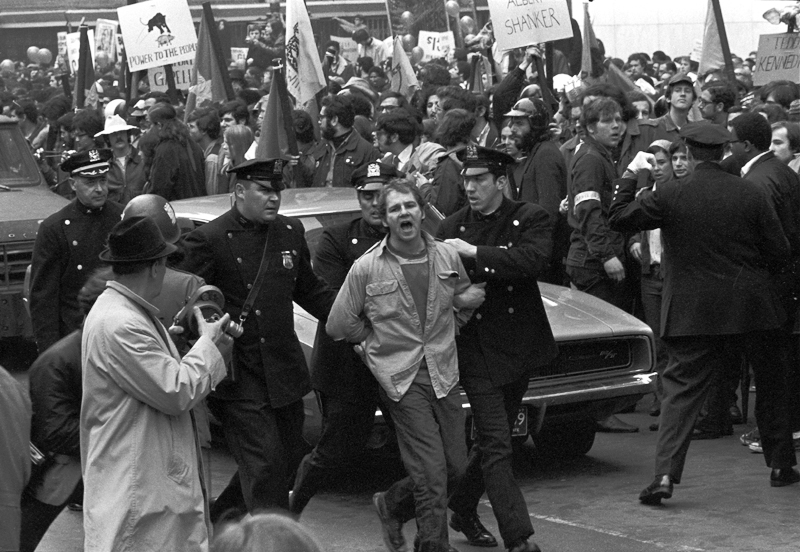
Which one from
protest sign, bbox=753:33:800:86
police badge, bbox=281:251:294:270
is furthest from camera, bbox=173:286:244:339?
protest sign, bbox=753:33:800:86

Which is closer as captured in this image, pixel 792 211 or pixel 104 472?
pixel 104 472

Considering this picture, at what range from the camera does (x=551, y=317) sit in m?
7.78

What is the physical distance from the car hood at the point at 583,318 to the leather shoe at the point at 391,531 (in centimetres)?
176

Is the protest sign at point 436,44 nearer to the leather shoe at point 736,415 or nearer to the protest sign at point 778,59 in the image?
the protest sign at point 778,59

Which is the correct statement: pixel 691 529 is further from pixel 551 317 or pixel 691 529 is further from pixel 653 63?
pixel 653 63

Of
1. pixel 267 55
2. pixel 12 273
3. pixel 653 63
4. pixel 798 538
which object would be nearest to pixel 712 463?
pixel 798 538

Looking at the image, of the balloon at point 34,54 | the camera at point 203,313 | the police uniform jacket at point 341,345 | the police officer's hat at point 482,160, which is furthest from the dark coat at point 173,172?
the balloon at point 34,54

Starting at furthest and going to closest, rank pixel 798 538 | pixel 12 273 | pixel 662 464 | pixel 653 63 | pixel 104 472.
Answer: pixel 653 63 < pixel 12 273 < pixel 662 464 < pixel 798 538 < pixel 104 472

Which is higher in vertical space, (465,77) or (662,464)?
(465,77)

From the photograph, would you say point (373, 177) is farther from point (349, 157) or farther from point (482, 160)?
point (349, 157)

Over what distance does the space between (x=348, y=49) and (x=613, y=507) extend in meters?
15.4

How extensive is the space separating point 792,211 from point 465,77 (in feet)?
33.1

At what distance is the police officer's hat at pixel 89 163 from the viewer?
7418 mm

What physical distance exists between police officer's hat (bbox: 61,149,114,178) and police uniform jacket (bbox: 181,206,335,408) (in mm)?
1534
